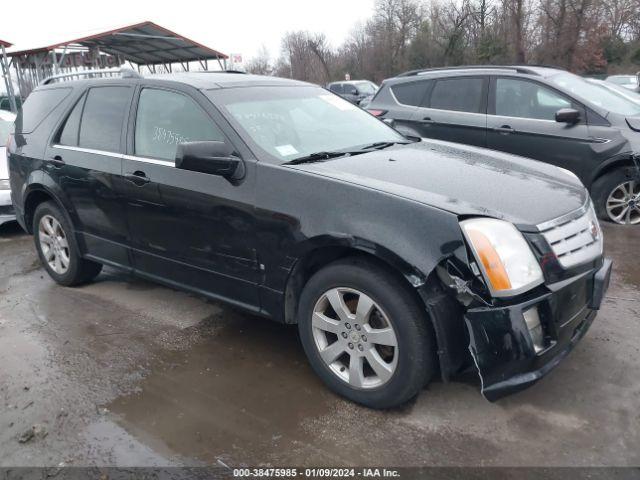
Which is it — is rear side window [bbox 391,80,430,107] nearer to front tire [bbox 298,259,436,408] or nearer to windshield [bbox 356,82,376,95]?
front tire [bbox 298,259,436,408]

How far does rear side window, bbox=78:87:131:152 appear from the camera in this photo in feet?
13.5

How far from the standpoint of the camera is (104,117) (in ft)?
14.0

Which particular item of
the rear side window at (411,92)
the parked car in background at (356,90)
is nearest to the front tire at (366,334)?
the rear side window at (411,92)

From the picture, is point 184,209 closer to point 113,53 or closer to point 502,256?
point 502,256

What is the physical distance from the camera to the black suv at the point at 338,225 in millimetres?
2557

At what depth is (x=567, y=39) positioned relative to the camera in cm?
2870

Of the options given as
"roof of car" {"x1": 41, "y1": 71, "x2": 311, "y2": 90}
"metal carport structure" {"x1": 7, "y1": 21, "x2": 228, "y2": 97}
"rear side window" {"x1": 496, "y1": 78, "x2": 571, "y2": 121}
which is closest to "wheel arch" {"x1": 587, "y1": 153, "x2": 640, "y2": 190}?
"rear side window" {"x1": 496, "y1": 78, "x2": 571, "y2": 121}

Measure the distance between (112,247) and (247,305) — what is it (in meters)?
1.47

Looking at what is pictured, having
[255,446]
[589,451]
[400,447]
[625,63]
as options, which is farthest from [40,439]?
[625,63]

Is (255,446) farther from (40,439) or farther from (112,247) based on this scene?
(112,247)

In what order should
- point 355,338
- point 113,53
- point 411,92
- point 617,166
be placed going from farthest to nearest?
point 113,53 < point 411,92 < point 617,166 < point 355,338

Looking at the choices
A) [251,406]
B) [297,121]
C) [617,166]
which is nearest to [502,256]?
[251,406]

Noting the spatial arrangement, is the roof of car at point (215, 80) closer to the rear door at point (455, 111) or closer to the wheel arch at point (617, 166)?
the rear door at point (455, 111)

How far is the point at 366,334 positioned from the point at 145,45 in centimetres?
2054
